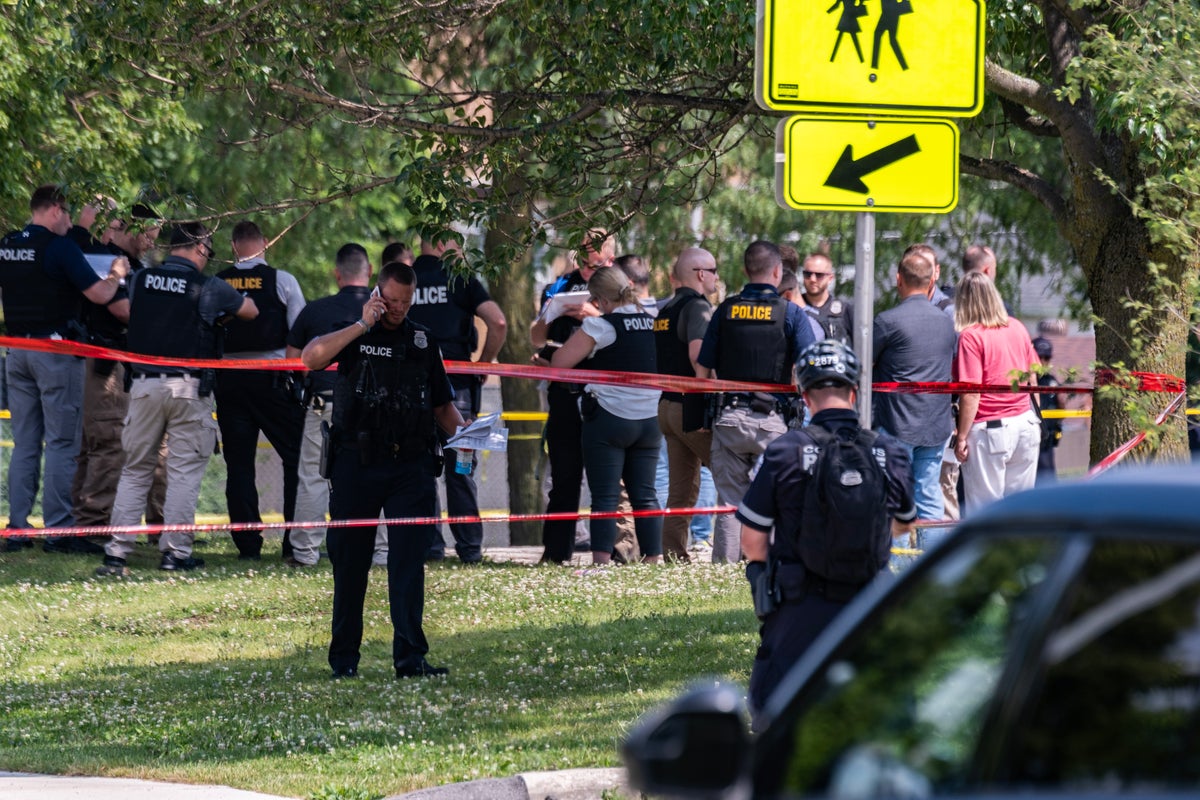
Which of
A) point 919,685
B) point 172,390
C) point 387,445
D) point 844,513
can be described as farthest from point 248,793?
point 172,390

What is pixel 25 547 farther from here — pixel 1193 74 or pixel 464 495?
pixel 1193 74

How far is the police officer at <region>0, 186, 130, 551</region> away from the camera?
12.0 m

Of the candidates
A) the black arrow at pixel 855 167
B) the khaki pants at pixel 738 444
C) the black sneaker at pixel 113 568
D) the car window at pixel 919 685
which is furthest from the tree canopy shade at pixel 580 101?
the car window at pixel 919 685

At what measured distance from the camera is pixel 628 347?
1173 centimetres

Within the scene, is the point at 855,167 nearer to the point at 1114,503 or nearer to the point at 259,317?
the point at 1114,503

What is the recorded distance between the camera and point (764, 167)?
809 inches

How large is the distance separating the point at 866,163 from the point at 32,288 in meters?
7.67

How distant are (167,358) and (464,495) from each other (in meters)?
2.21

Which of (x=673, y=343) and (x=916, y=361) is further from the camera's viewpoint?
(x=673, y=343)

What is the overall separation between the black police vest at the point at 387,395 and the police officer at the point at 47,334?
13.9 feet

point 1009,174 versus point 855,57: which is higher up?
point 855,57

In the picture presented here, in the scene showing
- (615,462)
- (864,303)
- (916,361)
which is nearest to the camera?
(864,303)

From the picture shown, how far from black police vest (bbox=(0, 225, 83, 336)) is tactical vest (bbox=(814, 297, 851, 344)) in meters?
5.05

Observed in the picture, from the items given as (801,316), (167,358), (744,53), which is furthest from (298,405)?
(744,53)
